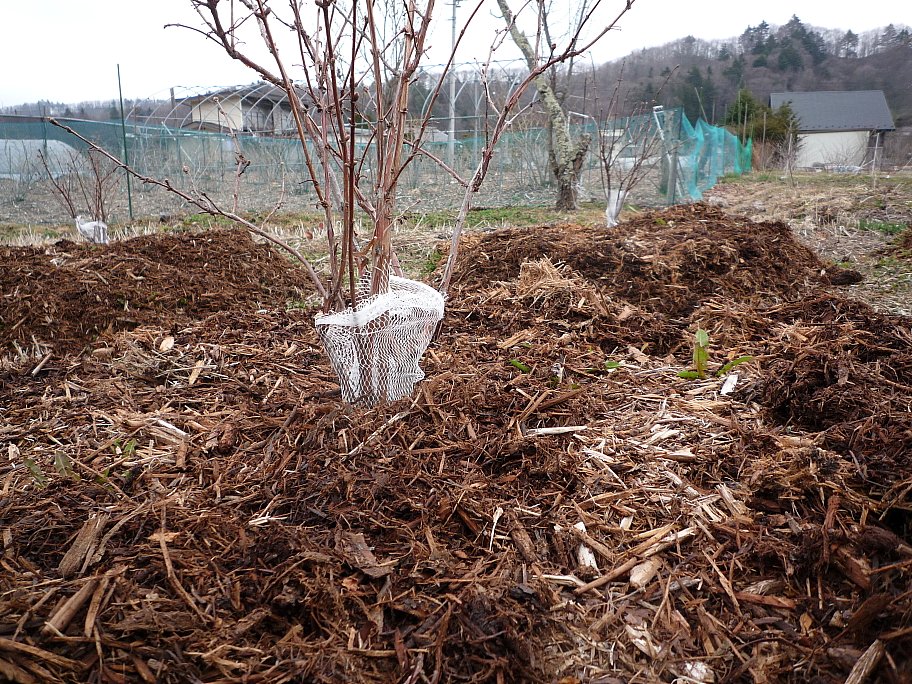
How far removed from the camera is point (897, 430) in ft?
6.95

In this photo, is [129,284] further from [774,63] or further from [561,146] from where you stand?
[774,63]

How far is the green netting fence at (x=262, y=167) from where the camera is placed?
12730 millimetres

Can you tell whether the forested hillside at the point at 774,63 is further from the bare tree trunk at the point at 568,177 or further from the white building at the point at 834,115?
the bare tree trunk at the point at 568,177

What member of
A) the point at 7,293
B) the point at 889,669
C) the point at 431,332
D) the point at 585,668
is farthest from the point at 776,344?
the point at 7,293

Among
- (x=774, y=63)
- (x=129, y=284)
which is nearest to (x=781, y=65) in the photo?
(x=774, y=63)

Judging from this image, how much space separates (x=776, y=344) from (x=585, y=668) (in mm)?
2305

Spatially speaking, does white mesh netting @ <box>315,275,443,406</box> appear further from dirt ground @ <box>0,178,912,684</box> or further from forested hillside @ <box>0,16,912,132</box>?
forested hillside @ <box>0,16,912,132</box>

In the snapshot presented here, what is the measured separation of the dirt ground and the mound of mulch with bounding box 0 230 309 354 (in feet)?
1.94

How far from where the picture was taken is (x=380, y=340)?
2539mm

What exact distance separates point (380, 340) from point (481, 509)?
887 mm

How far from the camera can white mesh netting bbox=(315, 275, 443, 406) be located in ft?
8.11

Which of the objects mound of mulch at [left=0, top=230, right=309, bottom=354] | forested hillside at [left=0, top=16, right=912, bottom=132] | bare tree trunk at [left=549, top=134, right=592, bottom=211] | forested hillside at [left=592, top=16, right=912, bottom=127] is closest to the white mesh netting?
mound of mulch at [left=0, top=230, right=309, bottom=354]

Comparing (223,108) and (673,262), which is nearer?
(673,262)

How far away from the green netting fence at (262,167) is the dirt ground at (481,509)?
8858 mm
